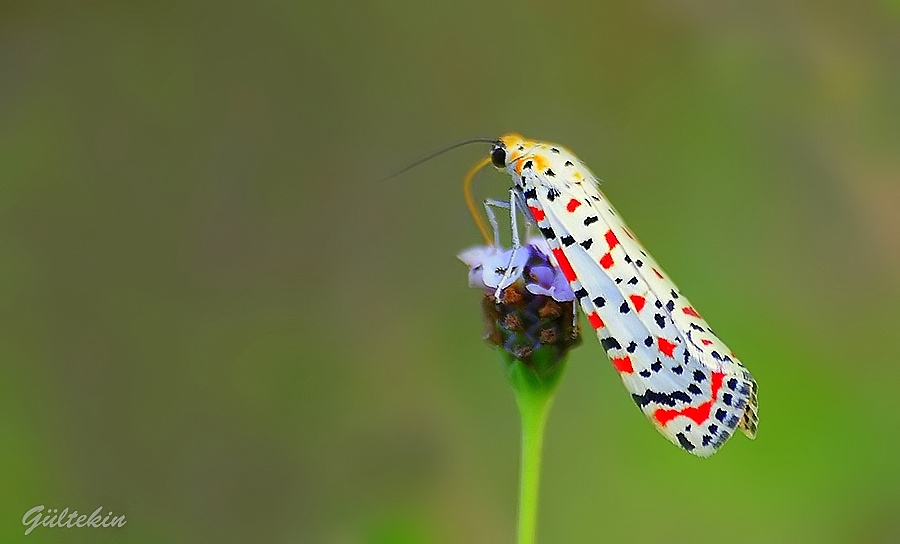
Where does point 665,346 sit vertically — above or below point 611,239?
below

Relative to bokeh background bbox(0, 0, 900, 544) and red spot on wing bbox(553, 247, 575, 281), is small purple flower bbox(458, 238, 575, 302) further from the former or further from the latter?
bokeh background bbox(0, 0, 900, 544)

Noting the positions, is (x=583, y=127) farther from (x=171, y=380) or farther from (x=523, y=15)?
(x=171, y=380)

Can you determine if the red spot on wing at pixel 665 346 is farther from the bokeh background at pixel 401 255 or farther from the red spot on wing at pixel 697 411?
the bokeh background at pixel 401 255

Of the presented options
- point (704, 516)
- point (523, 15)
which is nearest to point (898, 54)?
point (523, 15)

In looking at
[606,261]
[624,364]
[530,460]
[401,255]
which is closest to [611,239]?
[606,261]

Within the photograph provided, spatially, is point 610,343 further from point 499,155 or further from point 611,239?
point 499,155
